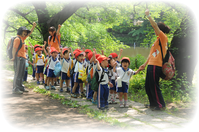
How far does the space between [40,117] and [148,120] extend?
2.25 meters

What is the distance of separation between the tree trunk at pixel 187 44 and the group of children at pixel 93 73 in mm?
1916

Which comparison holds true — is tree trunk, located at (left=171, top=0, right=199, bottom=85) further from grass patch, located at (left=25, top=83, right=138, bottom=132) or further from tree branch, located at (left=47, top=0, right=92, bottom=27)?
tree branch, located at (left=47, top=0, right=92, bottom=27)

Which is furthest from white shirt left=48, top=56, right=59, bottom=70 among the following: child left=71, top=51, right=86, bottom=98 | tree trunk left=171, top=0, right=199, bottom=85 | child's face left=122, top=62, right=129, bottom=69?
tree trunk left=171, top=0, right=199, bottom=85

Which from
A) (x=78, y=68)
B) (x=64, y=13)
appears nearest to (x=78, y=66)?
(x=78, y=68)

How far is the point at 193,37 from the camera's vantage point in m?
6.33

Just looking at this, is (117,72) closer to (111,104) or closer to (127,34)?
(111,104)

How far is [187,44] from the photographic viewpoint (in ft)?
21.1

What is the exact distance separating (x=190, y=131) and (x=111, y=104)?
7.92 ft

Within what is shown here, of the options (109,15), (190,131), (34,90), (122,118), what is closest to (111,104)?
(122,118)

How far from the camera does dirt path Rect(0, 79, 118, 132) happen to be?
3.78 meters

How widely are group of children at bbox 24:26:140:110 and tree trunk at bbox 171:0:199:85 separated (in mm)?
1916

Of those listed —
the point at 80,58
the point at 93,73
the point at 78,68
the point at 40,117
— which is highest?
the point at 80,58

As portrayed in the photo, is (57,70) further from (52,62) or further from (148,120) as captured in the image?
(148,120)

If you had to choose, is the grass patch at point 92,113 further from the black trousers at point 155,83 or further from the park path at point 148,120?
the black trousers at point 155,83
